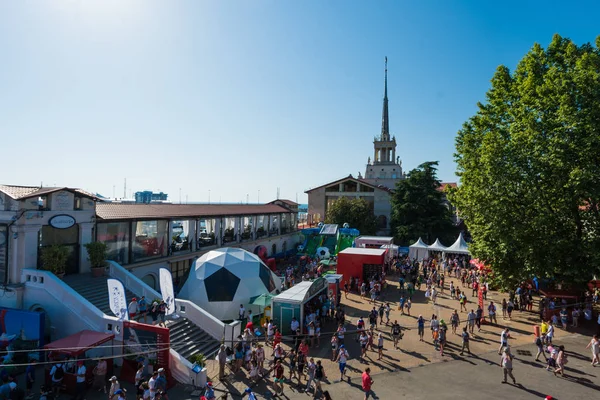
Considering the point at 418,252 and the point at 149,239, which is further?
the point at 418,252

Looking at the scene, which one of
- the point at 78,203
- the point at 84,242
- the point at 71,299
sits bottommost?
the point at 71,299

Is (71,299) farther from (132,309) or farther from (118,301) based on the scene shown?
(118,301)

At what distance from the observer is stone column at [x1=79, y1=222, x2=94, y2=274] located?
53.9ft

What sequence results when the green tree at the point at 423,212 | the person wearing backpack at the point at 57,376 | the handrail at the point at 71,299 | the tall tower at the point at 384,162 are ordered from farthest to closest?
the tall tower at the point at 384,162 < the green tree at the point at 423,212 < the handrail at the point at 71,299 < the person wearing backpack at the point at 57,376

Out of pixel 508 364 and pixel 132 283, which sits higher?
pixel 132 283

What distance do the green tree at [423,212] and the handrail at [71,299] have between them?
33.2m

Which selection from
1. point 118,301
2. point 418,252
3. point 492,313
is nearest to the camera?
point 118,301

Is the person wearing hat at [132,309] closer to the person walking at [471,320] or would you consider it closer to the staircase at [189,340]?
the staircase at [189,340]

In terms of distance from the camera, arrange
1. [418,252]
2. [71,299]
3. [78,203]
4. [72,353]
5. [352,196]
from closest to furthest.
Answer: [72,353] < [71,299] < [78,203] < [418,252] < [352,196]

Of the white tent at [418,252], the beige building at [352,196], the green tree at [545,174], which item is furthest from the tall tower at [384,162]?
the green tree at [545,174]

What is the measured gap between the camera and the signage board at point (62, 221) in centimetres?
1500

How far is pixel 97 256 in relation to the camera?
16609mm

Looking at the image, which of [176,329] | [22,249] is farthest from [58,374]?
[22,249]

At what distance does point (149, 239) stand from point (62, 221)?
5.44 meters
